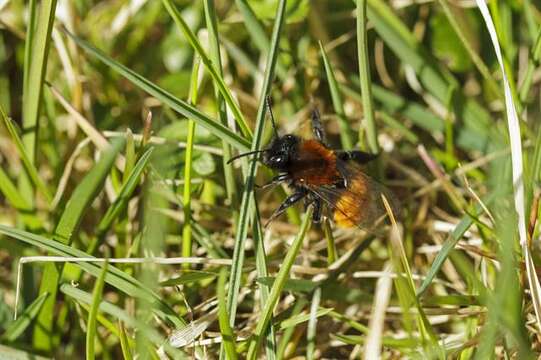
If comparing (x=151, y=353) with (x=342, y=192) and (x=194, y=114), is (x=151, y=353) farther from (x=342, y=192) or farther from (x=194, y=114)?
(x=342, y=192)

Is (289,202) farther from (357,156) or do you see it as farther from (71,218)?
(71,218)

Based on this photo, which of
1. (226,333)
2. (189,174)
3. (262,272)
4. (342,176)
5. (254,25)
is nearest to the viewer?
(226,333)

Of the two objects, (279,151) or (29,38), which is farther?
(279,151)

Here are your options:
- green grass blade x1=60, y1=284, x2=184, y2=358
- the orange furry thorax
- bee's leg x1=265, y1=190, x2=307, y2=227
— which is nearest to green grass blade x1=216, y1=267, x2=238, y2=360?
green grass blade x1=60, y1=284, x2=184, y2=358

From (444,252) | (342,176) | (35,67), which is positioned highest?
(35,67)

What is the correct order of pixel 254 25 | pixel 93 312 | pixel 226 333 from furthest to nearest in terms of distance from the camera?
pixel 254 25 < pixel 226 333 < pixel 93 312

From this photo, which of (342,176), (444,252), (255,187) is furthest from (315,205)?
(444,252)

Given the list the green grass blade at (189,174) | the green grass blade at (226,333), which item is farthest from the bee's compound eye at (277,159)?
the green grass blade at (226,333)

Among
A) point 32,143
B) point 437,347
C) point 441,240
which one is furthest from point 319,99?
point 437,347
